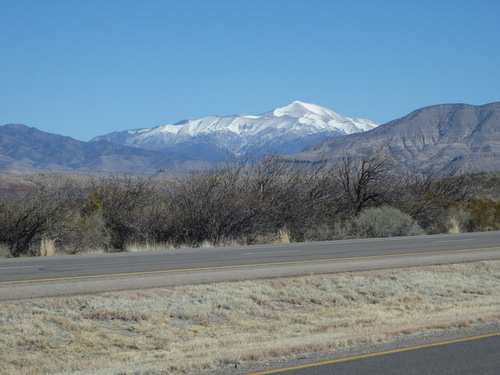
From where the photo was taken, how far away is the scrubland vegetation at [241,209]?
23.5 meters

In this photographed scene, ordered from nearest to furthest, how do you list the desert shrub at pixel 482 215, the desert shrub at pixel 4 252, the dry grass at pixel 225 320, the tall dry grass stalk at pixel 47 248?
the dry grass at pixel 225 320, the desert shrub at pixel 4 252, the tall dry grass stalk at pixel 47 248, the desert shrub at pixel 482 215

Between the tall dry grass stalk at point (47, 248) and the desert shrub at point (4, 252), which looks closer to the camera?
the desert shrub at point (4, 252)

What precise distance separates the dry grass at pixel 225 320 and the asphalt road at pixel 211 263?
987 mm

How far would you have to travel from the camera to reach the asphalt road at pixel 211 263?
1433cm

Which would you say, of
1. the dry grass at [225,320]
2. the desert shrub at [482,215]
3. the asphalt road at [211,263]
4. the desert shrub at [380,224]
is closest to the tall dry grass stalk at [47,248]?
the asphalt road at [211,263]

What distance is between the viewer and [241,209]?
1056 inches

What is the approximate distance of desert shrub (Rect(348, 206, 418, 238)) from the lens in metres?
29.5

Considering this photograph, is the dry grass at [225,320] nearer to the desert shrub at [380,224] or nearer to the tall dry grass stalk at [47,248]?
the tall dry grass stalk at [47,248]

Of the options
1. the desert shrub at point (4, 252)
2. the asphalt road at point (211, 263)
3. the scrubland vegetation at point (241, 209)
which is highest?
the scrubland vegetation at point (241, 209)

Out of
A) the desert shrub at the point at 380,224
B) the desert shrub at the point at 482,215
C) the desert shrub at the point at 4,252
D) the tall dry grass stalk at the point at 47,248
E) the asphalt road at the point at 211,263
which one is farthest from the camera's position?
the desert shrub at the point at 482,215

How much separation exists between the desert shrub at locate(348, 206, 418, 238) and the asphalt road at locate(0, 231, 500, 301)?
408cm

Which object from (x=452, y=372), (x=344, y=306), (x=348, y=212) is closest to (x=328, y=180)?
(x=348, y=212)

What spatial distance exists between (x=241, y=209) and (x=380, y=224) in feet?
21.4

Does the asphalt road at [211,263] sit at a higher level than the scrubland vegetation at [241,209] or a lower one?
lower
